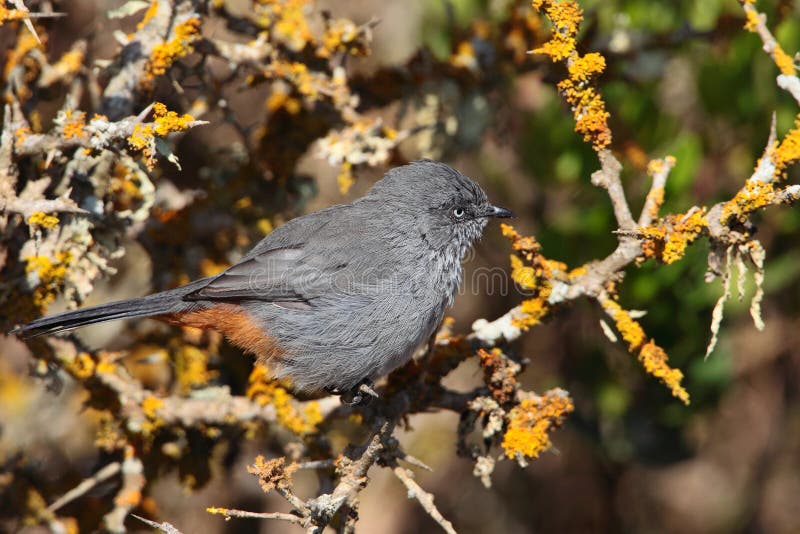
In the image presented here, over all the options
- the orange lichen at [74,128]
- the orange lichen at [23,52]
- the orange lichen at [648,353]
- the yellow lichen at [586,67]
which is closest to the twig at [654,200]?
the orange lichen at [648,353]

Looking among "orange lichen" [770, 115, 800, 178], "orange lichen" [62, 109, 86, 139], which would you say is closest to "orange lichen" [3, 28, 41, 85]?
"orange lichen" [62, 109, 86, 139]

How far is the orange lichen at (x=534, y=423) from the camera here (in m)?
2.96

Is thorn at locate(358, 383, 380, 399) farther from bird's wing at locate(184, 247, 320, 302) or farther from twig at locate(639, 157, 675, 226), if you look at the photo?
twig at locate(639, 157, 675, 226)

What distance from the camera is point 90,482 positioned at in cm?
340

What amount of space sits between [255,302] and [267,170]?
2.83 feet

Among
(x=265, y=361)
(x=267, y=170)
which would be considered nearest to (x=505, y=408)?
(x=265, y=361)

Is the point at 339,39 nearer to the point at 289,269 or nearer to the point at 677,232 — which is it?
the point at 289,269

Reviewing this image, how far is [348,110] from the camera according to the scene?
3867mm

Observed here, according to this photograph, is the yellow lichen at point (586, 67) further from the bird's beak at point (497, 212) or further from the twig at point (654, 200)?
the bird's beak at point (497, 212)

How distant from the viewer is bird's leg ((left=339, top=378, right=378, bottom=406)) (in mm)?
3398

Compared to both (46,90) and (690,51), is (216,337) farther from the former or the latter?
(690,51)

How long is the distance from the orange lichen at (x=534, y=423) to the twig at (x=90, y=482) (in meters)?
1.79

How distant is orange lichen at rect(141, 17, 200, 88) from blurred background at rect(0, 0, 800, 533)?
23.5 inches

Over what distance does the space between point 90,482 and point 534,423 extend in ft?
6.37
